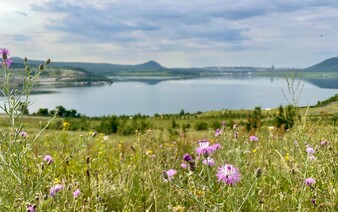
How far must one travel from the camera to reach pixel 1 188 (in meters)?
2.03

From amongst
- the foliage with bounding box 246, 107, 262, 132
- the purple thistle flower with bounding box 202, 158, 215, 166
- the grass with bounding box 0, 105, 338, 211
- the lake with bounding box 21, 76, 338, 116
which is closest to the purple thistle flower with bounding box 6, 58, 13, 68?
the grass with bounding box 0, 105, 338, 211

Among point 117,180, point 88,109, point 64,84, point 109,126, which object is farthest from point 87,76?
point 117,180

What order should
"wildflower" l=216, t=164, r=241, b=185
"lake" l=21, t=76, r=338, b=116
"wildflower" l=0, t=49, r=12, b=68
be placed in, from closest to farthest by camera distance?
"wildflower" l=216, t=164, r=241, b=185, "wildflower" l=0, t=49, r=12, b=68, "lake" l=21, t=76, r=338, b=116

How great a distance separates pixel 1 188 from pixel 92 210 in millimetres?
828

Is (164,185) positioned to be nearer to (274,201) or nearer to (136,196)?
(136,196)

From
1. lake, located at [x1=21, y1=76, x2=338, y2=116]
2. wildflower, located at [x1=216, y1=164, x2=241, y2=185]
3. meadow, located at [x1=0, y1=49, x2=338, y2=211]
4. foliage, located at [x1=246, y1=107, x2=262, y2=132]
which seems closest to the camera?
wildflower, located at [x1=216, y1=164, x2=241, y2=185]

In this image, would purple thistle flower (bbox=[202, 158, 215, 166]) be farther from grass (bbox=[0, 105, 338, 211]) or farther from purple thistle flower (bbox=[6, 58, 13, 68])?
purple thistle flower (bbox=[6, 58, 13, 68])

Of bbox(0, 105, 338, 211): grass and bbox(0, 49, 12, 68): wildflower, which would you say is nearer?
bbox(0, 49, 12, 68): wildflower

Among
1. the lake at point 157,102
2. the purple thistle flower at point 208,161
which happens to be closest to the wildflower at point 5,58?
the purple thistle flower at point 208,161

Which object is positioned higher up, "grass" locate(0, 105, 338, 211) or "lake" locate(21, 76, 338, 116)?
"grass" locate(0, 105, 338, 211)

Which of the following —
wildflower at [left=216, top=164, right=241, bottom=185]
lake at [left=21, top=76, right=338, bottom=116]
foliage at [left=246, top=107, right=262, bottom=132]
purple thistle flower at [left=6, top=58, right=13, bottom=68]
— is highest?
purple thistle flower at [left=6, top=58, right=13, bottom=68]

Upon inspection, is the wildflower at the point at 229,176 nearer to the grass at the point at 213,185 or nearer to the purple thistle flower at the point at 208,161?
the purple thistle flower at the point at 208,161

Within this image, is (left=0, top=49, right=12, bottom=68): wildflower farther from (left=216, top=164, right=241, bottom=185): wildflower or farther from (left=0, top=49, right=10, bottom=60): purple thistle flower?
(left=216, top=164, right=241, bottom=185): wildflower

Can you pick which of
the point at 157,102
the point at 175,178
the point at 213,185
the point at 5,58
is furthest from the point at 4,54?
the point at 157,102
